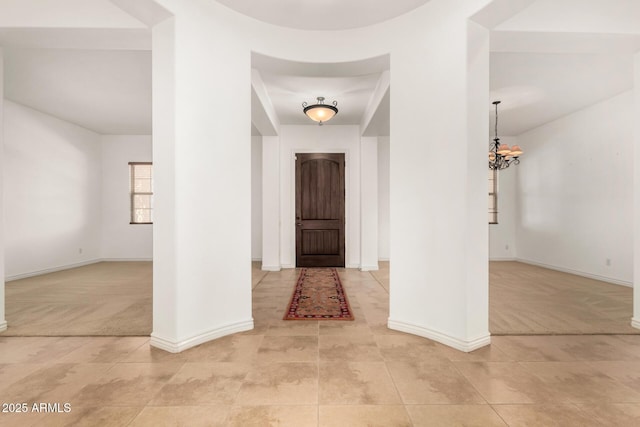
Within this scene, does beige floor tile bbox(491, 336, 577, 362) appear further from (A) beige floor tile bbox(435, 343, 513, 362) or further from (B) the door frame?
(B) the door frame

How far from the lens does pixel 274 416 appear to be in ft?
5.34

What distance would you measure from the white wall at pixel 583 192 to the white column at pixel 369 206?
3497 mm

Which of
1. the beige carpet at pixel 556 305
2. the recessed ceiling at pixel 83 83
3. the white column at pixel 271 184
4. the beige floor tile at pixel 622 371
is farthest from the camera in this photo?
the white column at pixel 271 184

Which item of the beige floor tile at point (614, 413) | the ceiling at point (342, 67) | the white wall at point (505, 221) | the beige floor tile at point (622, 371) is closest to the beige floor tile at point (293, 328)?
the beige floor tile at point (614, 413)

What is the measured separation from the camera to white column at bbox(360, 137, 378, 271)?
6.13 meters

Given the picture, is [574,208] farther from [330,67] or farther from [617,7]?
[330,67]

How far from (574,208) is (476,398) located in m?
5.50

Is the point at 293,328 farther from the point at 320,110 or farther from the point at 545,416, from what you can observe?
the point at 320,110

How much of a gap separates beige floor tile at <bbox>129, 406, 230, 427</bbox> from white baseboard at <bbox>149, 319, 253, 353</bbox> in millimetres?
712

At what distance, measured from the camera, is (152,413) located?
5.44 ft

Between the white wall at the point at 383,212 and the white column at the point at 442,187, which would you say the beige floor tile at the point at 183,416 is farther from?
the white wall at the point at 383,212

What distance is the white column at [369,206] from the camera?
6.13 meters

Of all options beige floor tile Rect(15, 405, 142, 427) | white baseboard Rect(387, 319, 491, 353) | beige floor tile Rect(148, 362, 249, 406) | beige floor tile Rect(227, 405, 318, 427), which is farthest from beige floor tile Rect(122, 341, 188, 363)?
white baseboard Rect(387, 319, 491, 353)

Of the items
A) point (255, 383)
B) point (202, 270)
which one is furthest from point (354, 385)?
point (202, 270)
